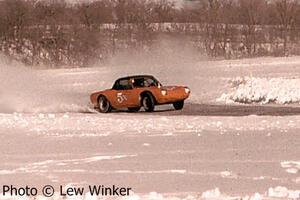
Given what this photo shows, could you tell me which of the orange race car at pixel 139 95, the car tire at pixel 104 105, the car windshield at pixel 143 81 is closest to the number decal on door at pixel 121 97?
the orange race car at pixel 139 95

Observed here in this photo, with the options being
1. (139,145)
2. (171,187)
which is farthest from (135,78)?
(171,187)

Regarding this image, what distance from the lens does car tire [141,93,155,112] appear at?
87.7 ft

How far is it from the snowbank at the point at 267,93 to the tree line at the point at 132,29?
39.8 m

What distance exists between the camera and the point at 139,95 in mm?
27312

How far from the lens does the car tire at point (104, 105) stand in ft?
94.3

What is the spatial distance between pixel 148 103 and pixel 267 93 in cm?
798

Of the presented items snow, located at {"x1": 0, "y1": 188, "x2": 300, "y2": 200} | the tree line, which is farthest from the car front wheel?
the tree line

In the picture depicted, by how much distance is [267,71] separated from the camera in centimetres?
5134

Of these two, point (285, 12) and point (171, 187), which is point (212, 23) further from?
point (171, 187)

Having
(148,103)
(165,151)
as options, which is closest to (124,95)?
(148,103)

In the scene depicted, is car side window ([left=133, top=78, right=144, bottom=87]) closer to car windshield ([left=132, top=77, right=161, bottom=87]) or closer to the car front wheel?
car windshield ([left=132, top=77, right=161, bottom=87])

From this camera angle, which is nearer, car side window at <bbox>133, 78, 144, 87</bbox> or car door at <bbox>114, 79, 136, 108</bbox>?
Result: car door at <bbox>114, 79, 136, 108</bbox>

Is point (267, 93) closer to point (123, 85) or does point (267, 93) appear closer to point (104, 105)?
point (123, 85)

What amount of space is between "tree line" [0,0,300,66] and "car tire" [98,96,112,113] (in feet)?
153
